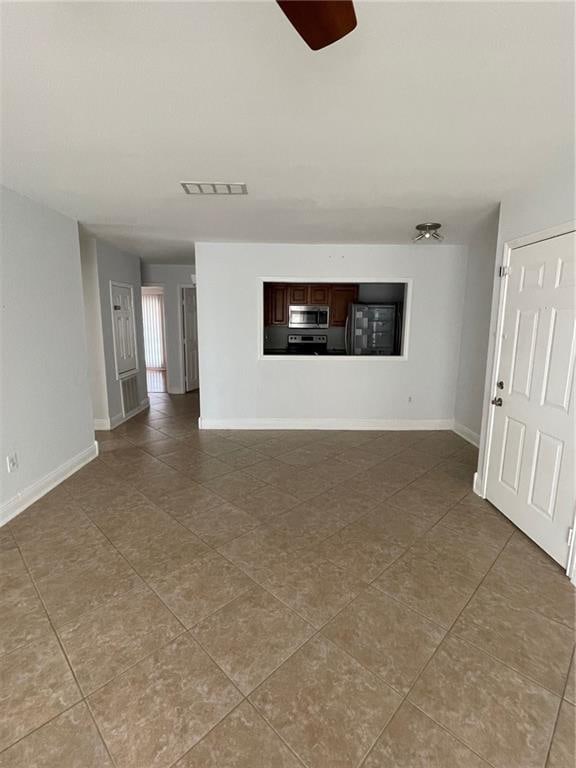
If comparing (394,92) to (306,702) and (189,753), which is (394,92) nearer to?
(306,702)

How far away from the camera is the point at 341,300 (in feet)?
20.5

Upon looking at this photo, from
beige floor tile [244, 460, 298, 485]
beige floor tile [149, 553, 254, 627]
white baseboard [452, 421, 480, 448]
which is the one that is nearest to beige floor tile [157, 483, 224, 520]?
beige floor tile [244, 460, 298, 485]

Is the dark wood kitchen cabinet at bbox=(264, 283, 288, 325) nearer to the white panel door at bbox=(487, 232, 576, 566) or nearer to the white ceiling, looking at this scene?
the white ceiling

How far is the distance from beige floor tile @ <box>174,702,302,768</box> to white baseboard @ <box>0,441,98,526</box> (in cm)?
226

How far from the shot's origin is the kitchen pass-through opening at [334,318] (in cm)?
568

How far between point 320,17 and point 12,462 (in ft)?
10.6

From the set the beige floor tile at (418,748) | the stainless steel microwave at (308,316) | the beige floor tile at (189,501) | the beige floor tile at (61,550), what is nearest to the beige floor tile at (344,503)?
the beige floor tile at (189,501)

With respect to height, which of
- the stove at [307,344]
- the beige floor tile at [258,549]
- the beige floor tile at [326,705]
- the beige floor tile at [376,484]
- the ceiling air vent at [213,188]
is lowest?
the beige floor tile at [326,705]

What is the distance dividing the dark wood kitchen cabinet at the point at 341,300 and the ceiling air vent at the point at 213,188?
3.74m

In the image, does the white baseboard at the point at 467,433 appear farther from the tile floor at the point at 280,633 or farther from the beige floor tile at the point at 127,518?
the beige floor tile at the point at 127,518

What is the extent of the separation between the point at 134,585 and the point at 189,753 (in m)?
0.95

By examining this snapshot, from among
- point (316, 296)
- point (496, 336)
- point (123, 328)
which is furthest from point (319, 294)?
point (496, 336)

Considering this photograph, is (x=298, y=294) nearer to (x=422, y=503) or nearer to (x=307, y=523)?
(x=422, y=503)

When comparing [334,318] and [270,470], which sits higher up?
[334,318]
